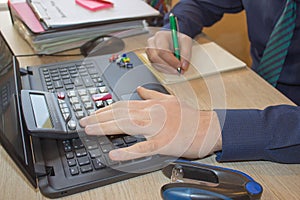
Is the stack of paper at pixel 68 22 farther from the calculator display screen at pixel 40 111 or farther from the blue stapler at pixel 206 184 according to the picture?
the blue stapler at pixel 206 184

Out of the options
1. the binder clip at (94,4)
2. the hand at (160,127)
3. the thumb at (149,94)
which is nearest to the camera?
the hand at (160,127)

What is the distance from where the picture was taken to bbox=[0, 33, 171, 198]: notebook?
50 centimetres

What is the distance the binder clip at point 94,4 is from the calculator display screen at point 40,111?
18.3 inches

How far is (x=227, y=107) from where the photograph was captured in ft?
2.35

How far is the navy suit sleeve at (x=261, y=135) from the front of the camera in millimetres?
583

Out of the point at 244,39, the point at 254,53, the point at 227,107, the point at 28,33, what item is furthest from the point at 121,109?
the point at 244,39

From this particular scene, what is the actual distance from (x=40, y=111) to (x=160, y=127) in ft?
0.70

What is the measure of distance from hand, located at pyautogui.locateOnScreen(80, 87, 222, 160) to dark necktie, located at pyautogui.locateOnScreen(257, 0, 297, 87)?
15.4 inches

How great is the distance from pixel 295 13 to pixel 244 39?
43.6 inches

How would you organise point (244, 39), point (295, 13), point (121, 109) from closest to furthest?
1. point (121, 109)
2. point (295, 13)
3. point (244, 39)

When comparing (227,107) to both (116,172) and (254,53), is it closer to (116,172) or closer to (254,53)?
(116,172)

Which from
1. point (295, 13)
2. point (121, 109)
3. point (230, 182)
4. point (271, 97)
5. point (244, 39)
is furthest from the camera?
point (244, 39)

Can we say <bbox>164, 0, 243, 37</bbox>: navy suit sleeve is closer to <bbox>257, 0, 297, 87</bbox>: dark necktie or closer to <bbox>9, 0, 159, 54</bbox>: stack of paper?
<bbox>9, 0, 159, 54</bbox>: stack of paper

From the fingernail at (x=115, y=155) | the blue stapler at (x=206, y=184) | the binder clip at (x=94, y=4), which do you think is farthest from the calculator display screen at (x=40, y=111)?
the binder clip at (x=94, y=4)
